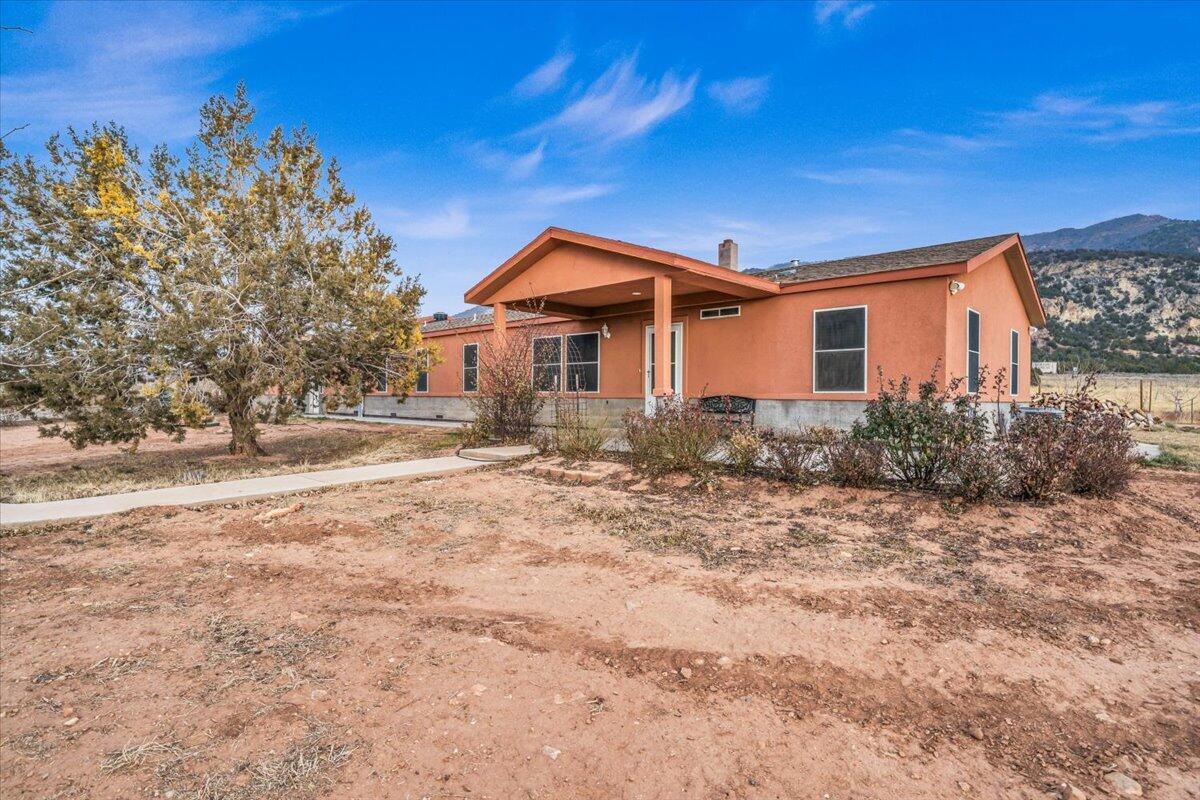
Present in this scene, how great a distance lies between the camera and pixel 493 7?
410 inches

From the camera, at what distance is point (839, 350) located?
10719 millimetres

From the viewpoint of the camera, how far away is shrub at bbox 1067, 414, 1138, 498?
576 cm

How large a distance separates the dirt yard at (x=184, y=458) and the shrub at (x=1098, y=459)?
8.63 meters

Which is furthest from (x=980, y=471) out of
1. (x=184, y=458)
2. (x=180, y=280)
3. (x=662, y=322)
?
(x=184, y=458)

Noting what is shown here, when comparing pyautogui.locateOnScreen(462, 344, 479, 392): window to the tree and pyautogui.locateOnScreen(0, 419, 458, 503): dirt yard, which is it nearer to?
pyautogui.locateOnScreen(0, 419, 458, 503): dirt yard

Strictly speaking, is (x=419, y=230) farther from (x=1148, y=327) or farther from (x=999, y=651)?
(x=1148, y=327)

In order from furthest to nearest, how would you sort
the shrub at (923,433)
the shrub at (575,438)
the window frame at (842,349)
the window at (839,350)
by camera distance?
the window at (839,350), the window frame at (842,349), the shrub at (575,438), the shrub at (923,433)

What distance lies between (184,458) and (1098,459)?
14.3 meters

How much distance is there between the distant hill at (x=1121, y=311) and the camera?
111 feet

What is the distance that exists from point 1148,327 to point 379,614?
4812cm

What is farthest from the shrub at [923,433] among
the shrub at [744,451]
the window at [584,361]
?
the window at [584,361]

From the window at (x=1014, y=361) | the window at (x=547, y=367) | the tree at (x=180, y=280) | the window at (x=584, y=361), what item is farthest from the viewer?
the window at (x=584, y=361)

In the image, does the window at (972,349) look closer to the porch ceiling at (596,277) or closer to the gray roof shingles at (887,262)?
the gray roof shingles at (887,262)

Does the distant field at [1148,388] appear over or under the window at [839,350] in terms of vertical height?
under
